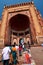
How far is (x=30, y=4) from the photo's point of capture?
30.8 m

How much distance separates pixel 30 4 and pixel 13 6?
3.38 meters

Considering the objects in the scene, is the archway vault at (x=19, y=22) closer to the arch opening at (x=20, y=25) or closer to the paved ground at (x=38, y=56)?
the arch opening at (x=20, y=25)

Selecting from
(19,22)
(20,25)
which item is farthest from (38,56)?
(20,25)

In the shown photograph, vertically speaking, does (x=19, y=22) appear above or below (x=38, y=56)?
above

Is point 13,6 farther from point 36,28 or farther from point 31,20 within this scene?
point 36,28

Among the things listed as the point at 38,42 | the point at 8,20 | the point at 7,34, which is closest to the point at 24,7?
the point at 8,20

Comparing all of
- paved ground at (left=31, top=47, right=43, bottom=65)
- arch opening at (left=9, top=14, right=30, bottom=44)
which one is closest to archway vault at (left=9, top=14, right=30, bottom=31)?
arch opening at (left=9, top=14, right=30, bottom=44)

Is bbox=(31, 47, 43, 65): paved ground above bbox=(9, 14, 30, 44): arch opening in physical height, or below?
below

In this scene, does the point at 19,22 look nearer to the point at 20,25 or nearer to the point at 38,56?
the point at 20,25

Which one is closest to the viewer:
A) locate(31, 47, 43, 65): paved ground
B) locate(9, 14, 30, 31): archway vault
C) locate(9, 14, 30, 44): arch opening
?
locate(31, 47, 43, 65): paved ground

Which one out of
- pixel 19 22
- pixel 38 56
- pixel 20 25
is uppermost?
pixel 19 22

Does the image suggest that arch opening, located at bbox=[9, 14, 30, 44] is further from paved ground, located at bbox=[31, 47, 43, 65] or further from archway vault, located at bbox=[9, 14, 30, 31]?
paved ground, located at bbox=[31, 47, 43, 65]

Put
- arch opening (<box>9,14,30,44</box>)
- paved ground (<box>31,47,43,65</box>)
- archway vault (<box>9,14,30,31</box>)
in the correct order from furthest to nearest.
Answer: arch opening (<box>9,14,30,44</box>) < archway vault (<box>9,14,30,31</box>) < paved ground (<box>31,47,43,65</box>)

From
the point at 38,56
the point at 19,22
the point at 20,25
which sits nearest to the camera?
the point at 38,56
